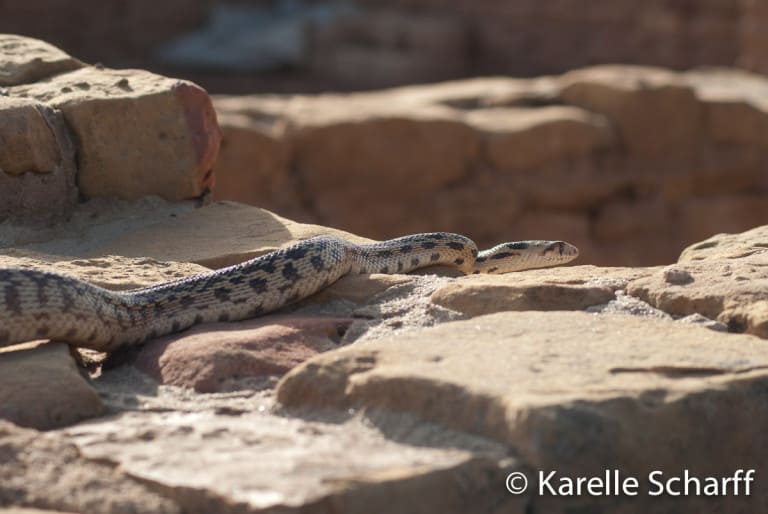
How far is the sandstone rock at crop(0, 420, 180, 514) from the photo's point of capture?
3.47 m

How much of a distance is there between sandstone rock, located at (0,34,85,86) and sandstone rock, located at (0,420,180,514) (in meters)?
3.22

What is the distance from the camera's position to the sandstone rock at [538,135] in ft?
47.4

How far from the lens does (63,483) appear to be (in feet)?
11.7

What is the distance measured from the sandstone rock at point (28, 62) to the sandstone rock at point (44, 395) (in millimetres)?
2667

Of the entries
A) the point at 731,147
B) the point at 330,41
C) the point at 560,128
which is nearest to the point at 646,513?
the point at 560,128

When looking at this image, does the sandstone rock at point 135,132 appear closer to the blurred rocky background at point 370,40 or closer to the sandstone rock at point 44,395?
the sandstone rock at point 44,395

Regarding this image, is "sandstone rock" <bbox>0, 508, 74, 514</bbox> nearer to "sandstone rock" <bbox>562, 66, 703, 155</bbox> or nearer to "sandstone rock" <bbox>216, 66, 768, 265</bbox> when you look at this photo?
"sandstone rock" <bbox>216, 66, 768, 265</bbox>

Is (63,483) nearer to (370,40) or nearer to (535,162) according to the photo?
(535,162)

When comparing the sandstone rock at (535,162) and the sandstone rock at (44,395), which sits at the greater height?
the sandstone rock at (535,162)

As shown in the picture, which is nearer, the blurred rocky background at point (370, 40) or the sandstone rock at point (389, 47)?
the blurred rocky background at point (370, 40)

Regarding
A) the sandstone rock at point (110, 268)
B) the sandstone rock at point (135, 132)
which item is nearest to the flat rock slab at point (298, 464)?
the sandstone rock at point (110, 268)

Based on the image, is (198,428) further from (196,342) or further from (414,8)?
(414,8)

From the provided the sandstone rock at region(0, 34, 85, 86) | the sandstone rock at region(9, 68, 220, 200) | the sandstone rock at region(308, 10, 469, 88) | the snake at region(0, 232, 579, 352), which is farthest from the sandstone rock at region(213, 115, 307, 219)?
the sandstone rock at region(308, 10, 469, 88)

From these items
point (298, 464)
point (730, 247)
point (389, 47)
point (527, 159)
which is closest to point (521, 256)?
point (730, 247)
